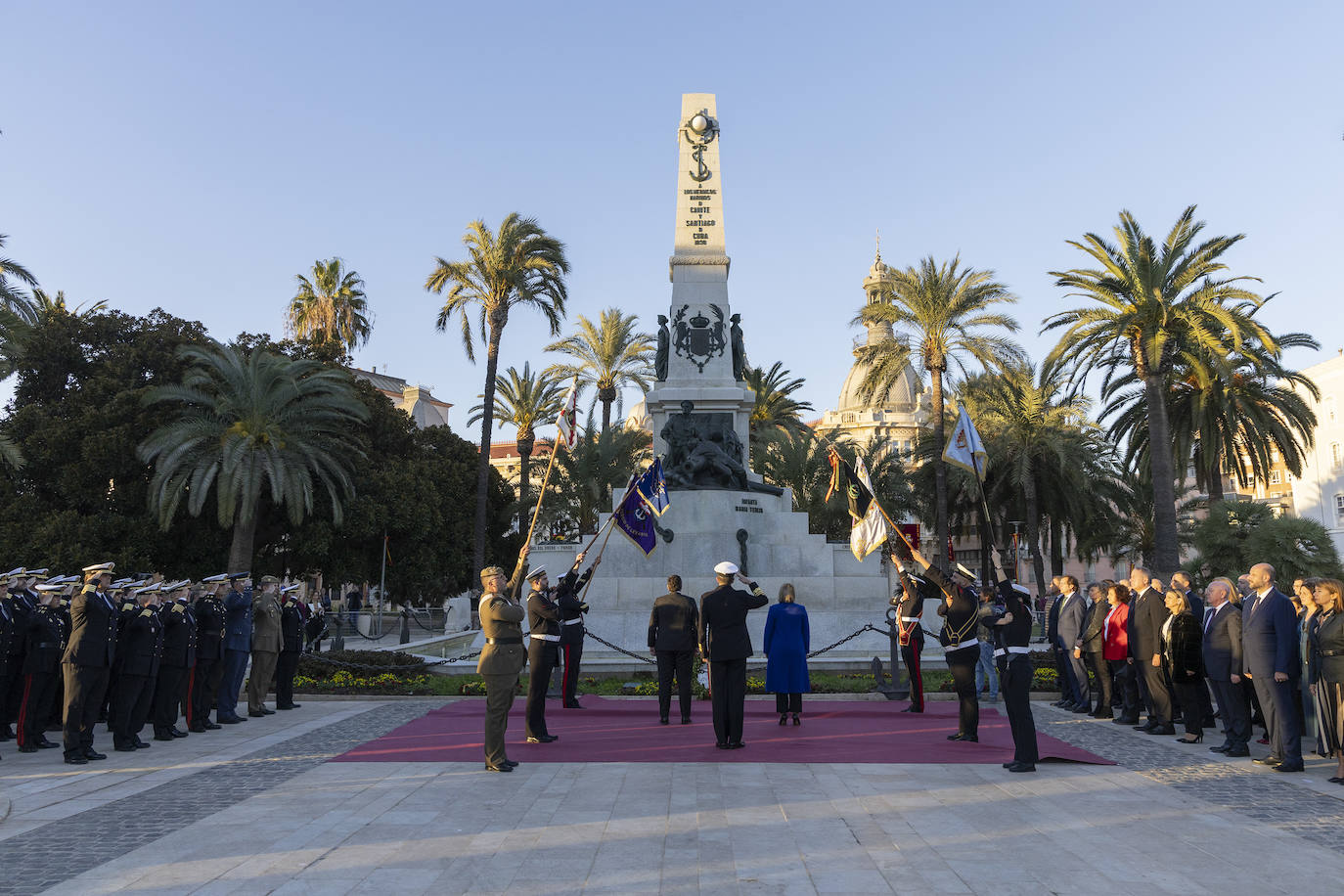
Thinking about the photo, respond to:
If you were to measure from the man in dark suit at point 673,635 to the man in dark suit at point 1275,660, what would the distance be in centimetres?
570

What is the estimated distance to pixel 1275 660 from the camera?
358 inches

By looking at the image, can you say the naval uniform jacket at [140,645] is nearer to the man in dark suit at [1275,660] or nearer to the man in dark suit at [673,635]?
the man in dark suit at [673,635]

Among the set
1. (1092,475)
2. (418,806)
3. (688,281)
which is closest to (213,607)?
(418,806)

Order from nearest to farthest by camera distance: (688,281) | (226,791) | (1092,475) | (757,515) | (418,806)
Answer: (418,806) < (226,791) < (757,515) < (688,281) < (1092,475)

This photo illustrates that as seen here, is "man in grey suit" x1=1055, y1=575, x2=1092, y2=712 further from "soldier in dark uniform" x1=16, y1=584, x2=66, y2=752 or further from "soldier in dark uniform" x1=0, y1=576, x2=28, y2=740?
"soldier in dark uniform" x1=0, y1=576, x2=28, y2=740

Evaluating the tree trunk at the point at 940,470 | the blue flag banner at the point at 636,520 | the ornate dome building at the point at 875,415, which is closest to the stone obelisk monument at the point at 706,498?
the blue flag banner at the point at 636,520

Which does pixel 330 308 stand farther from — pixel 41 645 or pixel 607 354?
pixel 41 645

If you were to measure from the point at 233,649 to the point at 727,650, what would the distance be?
6.89 metres

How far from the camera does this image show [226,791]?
8047 millimetres

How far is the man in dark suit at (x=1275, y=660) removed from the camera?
352 inches

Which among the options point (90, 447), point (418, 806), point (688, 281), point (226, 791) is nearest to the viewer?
point (418, 806)

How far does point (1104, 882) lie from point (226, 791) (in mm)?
6600

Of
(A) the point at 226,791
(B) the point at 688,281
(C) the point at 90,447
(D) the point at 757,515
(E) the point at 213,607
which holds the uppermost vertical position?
(B) the point at 688,281

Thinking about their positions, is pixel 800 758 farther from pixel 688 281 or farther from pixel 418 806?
pixel 688 281
